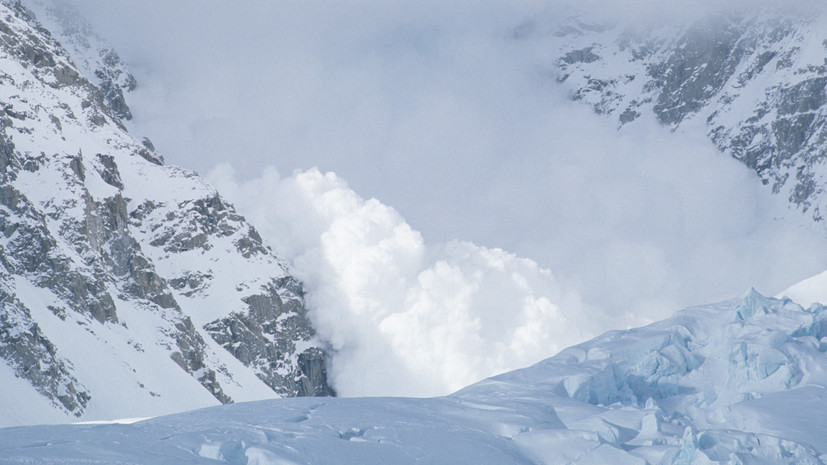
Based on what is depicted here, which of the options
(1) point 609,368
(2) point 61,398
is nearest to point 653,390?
(1) point 609,368

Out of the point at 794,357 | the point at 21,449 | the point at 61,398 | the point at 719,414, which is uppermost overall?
the point at 61,398

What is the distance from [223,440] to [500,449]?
8.45 metres

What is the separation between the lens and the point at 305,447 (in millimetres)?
33500

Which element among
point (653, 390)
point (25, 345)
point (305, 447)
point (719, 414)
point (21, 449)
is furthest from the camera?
point (25, 345)

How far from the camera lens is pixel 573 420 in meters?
Answer: 38.1

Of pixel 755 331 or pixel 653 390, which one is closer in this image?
pixel 653 390

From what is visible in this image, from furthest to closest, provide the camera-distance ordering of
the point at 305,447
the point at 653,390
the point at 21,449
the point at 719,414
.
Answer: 1. the point at 653,390
2. the point at 719,414
3. the point at 305,447
4. the point at 21,449

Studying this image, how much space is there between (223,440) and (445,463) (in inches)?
261

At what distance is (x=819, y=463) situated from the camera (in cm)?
3428

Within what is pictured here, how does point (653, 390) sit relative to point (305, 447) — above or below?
above

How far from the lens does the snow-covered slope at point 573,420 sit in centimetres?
3319

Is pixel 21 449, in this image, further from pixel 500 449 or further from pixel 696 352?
pixel 696 352

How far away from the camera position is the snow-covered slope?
109 ft

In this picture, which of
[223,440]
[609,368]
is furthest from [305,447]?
[609,368]
